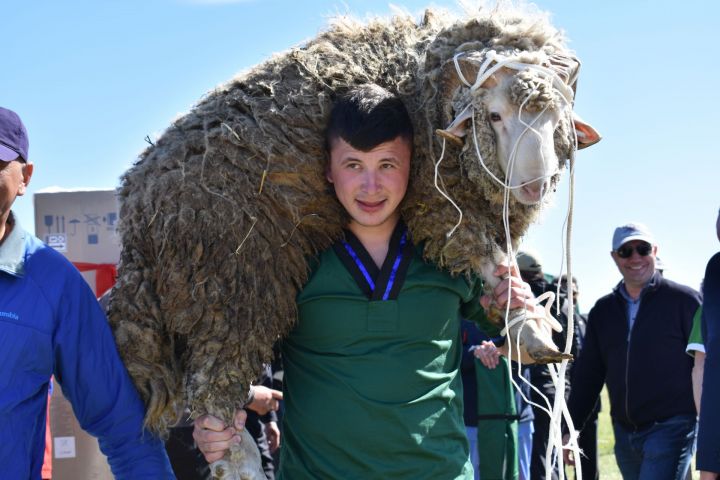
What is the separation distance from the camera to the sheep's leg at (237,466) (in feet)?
10.2

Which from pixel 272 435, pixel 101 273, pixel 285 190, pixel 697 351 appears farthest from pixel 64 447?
pixel 697 351

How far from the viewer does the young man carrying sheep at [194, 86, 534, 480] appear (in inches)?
120

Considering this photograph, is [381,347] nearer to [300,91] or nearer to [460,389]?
[460,389]

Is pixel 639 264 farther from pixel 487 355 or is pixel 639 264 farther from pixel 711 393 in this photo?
pixel 711 393

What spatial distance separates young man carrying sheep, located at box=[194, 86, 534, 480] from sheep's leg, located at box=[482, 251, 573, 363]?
0.04 m

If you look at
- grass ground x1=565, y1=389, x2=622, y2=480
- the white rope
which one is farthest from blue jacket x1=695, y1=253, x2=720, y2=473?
grass ground x1=565, y1=389, x2=622, y2=480

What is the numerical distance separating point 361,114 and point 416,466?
123 centimetres

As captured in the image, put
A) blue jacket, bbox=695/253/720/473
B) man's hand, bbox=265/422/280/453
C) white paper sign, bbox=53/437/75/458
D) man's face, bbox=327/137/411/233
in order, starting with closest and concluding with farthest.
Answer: man's face, bbox=327/137/411/233 < blue jacket, bbox=695/253/720/473 < white paper sign, bbox=53/437/75/458 < man's hand, bbox=265/422/280/453

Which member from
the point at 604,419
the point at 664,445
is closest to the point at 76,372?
the point at 664,445

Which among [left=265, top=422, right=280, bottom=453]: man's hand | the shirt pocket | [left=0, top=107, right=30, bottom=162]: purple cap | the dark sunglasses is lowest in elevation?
[left=265, top=422, right=280, bottom=453]: man's hand

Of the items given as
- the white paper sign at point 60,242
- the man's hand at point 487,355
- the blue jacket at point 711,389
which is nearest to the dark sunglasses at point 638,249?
the man's hand at point 487,355

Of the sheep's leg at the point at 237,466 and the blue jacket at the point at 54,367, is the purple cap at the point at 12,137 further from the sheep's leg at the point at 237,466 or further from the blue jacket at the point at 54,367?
the sheep's leg at the point at 237,466

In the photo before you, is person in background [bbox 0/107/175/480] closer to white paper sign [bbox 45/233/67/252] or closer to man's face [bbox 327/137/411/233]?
man's face [bbox 327/137/411/233]

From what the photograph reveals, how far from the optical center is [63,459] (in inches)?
206
